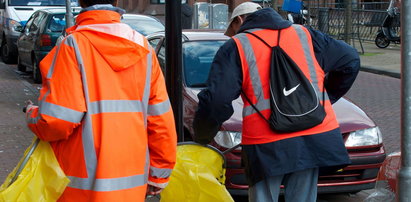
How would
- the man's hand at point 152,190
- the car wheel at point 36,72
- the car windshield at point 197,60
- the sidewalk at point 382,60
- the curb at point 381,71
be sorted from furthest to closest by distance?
the sidewalk at point 382,60 → the curb at point 381,71 → the car wheel at point 36,72 → the car windshield at point 197,60 → the man's hand at point 152,190

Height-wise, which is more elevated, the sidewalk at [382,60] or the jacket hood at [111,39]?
the jacket hood at [111,39]

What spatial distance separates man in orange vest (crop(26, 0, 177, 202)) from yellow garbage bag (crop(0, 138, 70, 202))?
0.14ft

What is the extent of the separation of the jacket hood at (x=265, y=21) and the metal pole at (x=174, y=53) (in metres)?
1.64

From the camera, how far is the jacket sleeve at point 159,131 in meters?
3.02

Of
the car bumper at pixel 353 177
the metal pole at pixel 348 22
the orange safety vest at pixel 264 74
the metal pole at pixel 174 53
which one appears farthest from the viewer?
the metal pole at pixel 348 22

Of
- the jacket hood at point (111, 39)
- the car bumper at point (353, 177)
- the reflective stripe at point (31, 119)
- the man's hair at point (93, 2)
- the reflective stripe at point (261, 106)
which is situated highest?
the man's hair at point (93, 2)

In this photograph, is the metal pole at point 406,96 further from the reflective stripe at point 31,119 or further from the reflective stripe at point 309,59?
the reflective stripe at point 31,119

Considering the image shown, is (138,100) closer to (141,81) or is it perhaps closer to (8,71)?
(141,81)

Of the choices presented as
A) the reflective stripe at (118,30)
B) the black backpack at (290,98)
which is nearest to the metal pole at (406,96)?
the black backpack at (290,98)

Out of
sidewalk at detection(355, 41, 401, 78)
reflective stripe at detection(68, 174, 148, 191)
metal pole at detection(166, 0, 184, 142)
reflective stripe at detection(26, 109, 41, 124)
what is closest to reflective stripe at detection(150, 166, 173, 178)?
reflective stripe at detection(68, 174, 148, 191)

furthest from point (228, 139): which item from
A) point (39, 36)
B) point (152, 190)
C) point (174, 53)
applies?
point (39, 36)

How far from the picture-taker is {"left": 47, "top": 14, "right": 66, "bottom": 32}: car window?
13.9 meters

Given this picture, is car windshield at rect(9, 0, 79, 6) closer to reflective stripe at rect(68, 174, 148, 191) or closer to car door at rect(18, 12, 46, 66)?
car door at rect(18, 12, 46, 66)

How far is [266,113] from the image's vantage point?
356 cm
